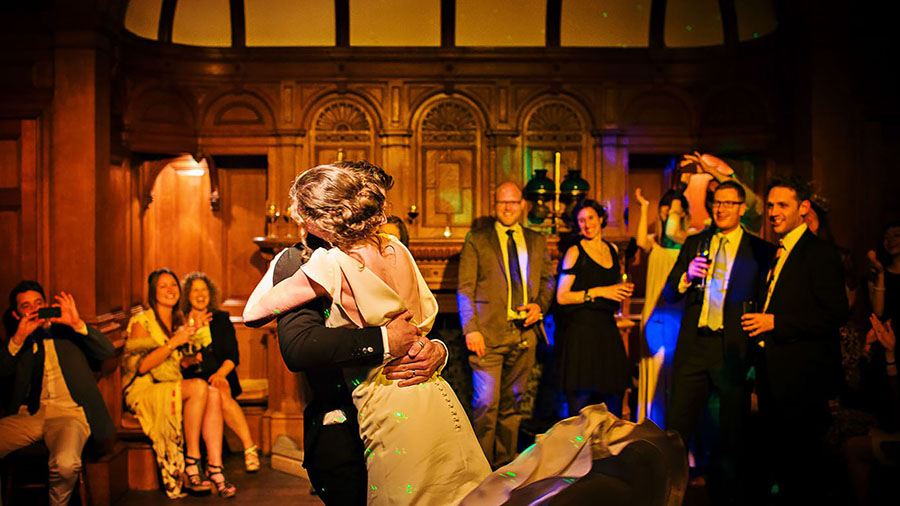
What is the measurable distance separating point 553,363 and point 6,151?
397 centimetres

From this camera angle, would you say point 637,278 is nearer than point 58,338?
No

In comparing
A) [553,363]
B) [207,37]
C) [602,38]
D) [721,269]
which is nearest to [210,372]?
[553,363]

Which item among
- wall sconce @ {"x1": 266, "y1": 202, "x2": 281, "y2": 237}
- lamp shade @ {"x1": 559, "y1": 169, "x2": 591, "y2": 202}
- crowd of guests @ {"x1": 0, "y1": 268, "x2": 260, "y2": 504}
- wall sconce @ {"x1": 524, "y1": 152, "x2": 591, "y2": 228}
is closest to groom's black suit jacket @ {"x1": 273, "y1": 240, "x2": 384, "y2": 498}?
crowd of guests @ {"x1": 0, "y1": 268, "x2": 260, "y2": 504}

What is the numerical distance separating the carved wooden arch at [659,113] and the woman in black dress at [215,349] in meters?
3.43

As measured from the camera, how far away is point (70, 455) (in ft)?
13.4

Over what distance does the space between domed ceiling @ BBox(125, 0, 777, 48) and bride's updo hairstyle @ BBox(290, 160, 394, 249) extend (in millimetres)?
4333

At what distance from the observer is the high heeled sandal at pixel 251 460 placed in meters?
5.05

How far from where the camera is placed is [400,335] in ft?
7.35

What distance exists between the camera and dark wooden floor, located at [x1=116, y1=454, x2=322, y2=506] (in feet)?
14.9

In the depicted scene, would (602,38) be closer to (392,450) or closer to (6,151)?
(6,151)

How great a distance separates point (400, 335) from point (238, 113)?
4471 mm

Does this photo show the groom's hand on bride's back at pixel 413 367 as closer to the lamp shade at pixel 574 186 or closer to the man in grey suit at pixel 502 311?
the man in grey suit at pixel 502 311

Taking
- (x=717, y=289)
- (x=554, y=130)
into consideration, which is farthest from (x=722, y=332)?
(x=554, y=130)

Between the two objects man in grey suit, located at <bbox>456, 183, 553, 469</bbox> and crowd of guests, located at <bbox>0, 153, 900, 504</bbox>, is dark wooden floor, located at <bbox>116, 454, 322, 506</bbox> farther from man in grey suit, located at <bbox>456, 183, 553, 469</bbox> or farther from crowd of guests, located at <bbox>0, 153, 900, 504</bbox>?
man in grey suit, located at <bbox>456, 183, 553, 469</bbox>
